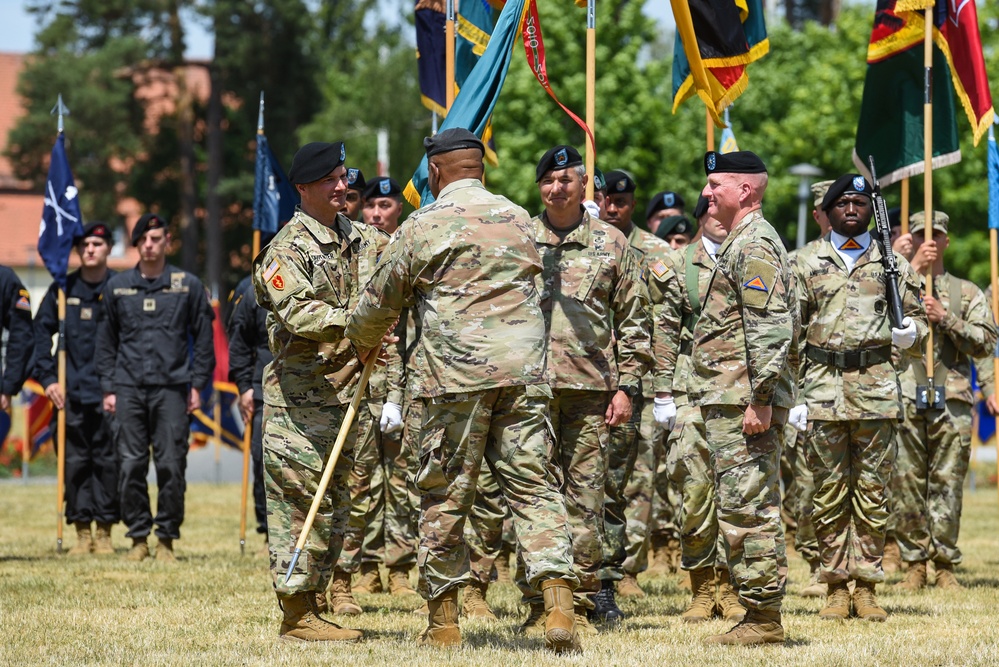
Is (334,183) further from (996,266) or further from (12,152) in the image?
(12,152)

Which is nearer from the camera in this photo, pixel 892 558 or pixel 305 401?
pixel 305 401

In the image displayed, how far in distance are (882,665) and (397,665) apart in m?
2.36

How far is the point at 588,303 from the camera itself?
320 inches

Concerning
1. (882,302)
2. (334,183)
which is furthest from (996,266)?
(334,183)

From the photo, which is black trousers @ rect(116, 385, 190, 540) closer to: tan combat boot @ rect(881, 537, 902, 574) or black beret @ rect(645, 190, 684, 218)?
black beret @ rect(645, 190, 684, 218)

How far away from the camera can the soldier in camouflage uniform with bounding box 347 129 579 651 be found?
23.1 feet

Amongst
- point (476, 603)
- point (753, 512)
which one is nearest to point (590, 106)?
point (753, 512)

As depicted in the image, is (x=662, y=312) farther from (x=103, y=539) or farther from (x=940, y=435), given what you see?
(x=103, y=539)

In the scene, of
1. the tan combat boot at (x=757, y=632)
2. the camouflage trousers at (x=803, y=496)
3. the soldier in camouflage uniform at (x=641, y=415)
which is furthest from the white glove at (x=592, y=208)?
the tan combat boot at (x=757, y=632)

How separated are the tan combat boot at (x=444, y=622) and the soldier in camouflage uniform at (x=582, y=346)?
2.30 ft

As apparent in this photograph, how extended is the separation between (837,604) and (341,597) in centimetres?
309

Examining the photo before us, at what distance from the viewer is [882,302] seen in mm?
8922

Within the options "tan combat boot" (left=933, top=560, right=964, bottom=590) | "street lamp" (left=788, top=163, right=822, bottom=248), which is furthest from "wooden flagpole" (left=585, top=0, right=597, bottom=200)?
"street lamp" (left=788, top=163, right=822, bottom=248)

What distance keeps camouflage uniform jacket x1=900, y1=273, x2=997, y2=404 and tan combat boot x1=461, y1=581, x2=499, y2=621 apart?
12.7ft
